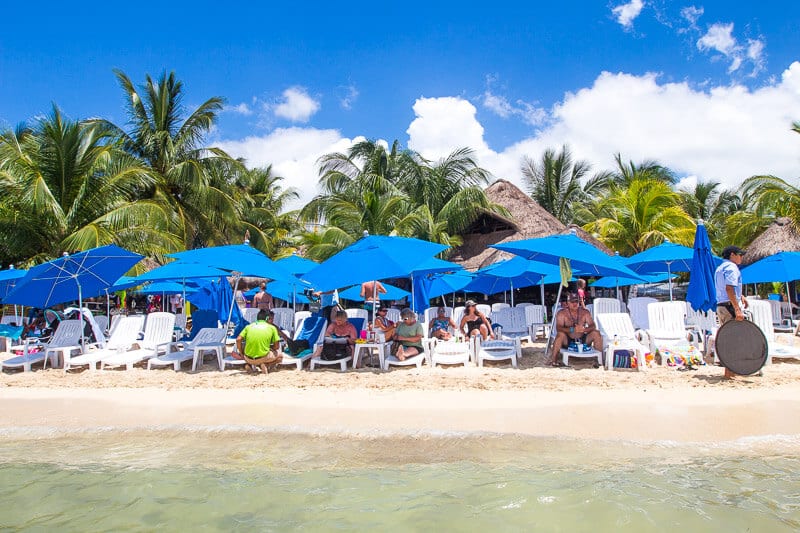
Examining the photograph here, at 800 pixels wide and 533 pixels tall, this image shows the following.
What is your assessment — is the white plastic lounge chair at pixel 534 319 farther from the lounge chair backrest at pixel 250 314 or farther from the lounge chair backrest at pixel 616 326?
the lounge chair backrest at pixel 250 314

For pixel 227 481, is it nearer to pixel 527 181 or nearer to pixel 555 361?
pixel 555 361

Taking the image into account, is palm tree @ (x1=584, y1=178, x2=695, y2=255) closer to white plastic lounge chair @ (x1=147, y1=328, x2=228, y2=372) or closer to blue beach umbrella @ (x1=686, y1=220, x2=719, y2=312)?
blue beach umbrella @ (x1=686, y1=220, x2=719, y2=312)

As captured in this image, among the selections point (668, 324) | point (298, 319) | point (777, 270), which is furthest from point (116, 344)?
point (777, 270)

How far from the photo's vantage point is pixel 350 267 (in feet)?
24.7

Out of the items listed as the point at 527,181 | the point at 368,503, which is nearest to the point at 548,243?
the point at 368,503

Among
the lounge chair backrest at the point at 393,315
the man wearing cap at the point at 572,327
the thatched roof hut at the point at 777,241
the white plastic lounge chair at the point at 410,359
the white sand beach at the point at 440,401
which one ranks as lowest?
the white sand beach at the point at 440,401

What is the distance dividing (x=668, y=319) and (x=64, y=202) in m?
15.3

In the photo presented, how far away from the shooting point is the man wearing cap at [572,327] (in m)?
7.91

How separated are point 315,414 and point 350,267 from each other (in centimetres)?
239

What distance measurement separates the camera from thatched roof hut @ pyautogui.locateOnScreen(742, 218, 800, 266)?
1739 centimetres

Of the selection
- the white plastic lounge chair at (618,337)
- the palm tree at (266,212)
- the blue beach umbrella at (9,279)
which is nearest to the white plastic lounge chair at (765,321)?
the white plastic lounge chair at (618,337)

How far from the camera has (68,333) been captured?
376 inches

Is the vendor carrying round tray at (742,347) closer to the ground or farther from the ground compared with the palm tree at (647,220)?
closer to the ground

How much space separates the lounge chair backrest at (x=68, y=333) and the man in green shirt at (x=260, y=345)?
3.68 meters
